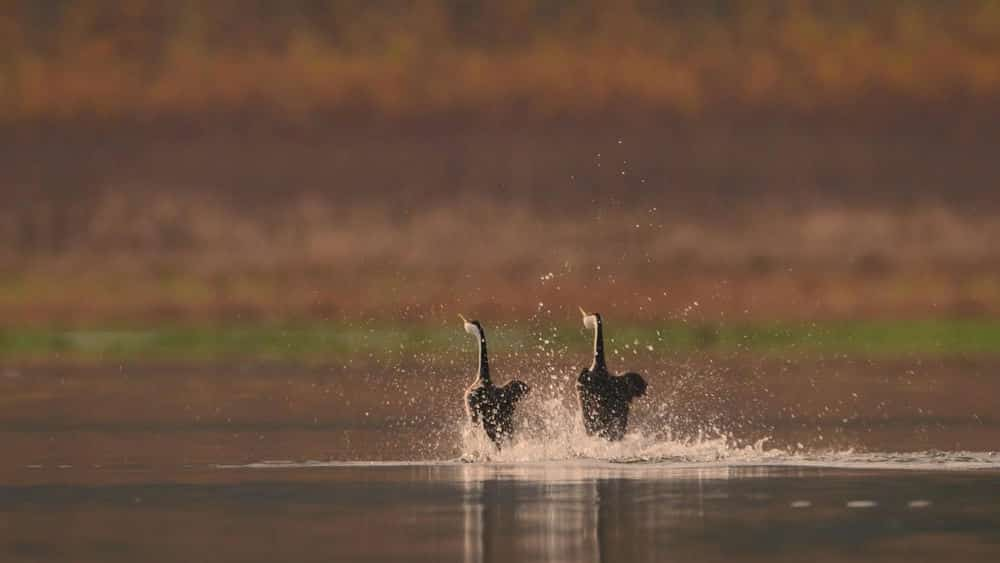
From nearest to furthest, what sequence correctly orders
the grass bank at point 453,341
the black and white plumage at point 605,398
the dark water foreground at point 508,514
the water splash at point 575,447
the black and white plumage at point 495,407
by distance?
the dark water foreground at point 508,514 → the water splash at point 575,447 → the black and white plumage at point 495,407 → the black and white plumage at point 605,398 → the grass bank at point 453,341

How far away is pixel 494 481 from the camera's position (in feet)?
95.9

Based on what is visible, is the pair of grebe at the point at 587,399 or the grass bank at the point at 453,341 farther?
the grass bank at the point at 453,341

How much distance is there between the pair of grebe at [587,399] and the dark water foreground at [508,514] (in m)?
0.85

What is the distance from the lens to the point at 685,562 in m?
22.6

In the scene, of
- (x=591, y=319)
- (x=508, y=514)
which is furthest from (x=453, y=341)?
(x=508, y=514)

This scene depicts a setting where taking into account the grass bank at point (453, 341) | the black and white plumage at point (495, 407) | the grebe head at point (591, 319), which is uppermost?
the grass bank at point (453, 341)

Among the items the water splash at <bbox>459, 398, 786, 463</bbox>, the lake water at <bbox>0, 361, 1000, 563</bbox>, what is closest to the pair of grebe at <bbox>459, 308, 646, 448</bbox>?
the water splash at <bbox>459, 398, 786, 463</bbox>

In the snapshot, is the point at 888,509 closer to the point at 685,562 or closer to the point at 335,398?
the point at 685,562

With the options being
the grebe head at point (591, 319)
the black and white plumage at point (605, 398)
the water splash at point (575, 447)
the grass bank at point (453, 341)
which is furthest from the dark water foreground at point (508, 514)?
the grass bank at point (453, 341)

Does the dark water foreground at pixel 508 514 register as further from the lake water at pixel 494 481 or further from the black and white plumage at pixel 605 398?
the black and white plumage at pixel 605 398

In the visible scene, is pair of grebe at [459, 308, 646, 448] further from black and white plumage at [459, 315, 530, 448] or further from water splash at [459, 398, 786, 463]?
water splash at [459, 398, 786, 463]

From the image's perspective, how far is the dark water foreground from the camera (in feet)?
76.9

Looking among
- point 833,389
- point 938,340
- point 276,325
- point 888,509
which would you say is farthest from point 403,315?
point 888,509

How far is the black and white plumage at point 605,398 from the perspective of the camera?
32125 millimetres
